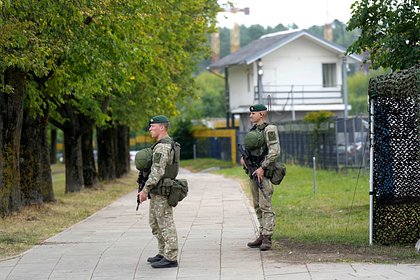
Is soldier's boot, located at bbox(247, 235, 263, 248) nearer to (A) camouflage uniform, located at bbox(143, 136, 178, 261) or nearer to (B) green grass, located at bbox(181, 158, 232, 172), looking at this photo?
(A) camouflage uniform, located at bbox(143, 136, 178, 261)

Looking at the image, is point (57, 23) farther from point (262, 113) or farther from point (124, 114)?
point (124, 114)

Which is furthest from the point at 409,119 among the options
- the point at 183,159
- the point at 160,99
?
the point at 183,159

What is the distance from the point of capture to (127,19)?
1723 cm

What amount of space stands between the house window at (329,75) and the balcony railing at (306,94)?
532 mm

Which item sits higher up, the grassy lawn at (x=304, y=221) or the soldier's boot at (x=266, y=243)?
the soldier's boot at (x=266, y=243)

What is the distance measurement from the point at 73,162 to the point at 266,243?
16800mm

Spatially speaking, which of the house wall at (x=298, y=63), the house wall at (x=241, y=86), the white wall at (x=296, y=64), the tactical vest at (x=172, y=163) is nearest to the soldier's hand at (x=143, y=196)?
the tactical vest at (x=172, y=163)

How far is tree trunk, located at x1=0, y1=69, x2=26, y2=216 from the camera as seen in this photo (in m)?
17.7

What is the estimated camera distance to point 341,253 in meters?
11.6

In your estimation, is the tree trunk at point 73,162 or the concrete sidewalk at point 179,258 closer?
the concrete sidewalk at point 179,258

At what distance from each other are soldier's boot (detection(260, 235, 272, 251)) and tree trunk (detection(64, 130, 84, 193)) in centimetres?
1633

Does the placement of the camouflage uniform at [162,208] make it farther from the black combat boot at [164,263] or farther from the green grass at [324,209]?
the green grass at [324,209]

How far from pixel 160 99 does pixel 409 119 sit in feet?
54.1

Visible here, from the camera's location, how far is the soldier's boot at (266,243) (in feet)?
39.6
